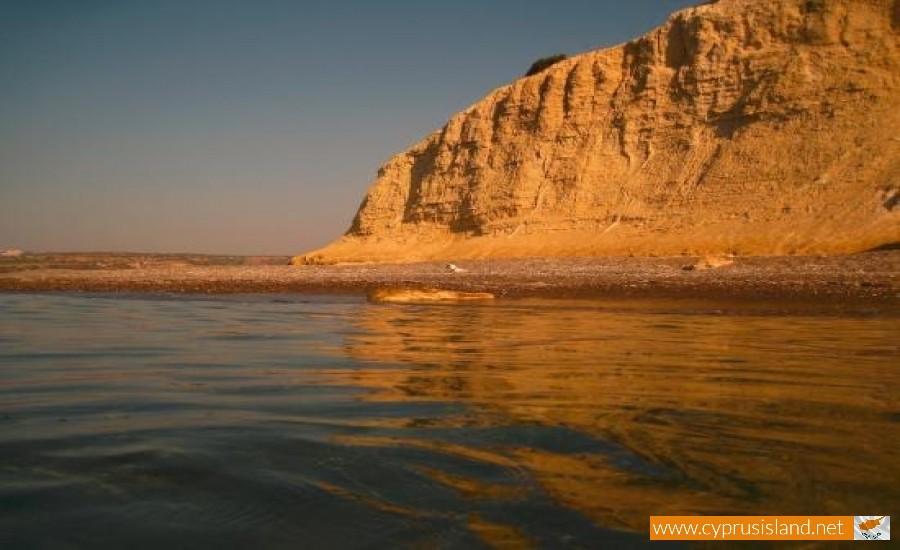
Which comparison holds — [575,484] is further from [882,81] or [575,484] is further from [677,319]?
[882,81]

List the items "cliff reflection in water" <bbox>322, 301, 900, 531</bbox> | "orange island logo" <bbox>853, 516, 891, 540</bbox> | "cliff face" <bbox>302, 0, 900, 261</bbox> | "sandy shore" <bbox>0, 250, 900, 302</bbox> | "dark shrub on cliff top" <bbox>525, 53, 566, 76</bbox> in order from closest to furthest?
1. "orange island logo" <bbox>853, 516, 891, 540</bbox>
2. "cliff reflection in water" <bbox>322, 301, 900, 531</bbox>
3. "sandy shore" <bbox>0, 250, 900, 302</bbox>
4. "cliff face" <bbox>302, 0, 900, 261</bbox>
5. "dark shrub on cliff top" <bbox>525, 53, 566, 76</bbox>

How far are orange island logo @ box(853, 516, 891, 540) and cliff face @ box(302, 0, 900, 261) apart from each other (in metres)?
27.9

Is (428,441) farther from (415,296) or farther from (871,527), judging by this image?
(415,296)

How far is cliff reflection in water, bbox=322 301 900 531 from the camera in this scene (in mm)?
2617

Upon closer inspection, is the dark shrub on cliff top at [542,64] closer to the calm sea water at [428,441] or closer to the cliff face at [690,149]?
the cliff face at [690,149]

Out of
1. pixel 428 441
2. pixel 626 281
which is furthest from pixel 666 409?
pixel 626 281

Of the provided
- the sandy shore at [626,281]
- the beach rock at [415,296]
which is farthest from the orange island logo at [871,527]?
the beach rock at [415,296]

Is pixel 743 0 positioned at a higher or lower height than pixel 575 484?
higher

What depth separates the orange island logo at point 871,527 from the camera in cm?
220

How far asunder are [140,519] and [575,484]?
1565mm

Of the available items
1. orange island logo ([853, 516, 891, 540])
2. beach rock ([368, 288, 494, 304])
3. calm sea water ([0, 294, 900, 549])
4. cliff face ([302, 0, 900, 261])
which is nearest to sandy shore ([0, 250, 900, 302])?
Answer: beach rock ([368, 288, 494, 304])

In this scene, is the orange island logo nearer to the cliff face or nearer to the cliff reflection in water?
the cliff reflection in water

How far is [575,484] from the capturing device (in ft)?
8.87

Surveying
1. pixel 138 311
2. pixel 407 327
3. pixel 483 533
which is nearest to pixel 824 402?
pixel 483 533
